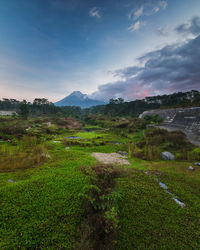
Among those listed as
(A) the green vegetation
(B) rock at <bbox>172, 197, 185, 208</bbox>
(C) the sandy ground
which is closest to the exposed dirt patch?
(A) the green vegetation

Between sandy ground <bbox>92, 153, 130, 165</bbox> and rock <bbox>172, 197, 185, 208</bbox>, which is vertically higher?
rock <bbox>172, 197, 185, 208</bbox>

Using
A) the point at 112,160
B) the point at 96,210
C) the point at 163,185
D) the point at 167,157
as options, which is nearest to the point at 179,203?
the point at 163,185

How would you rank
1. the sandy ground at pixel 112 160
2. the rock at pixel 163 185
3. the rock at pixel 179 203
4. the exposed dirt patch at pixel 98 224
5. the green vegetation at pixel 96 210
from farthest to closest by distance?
the sandy ground at pixel 112 160 < the rock at pixel 163 185 < the rock at pixel 179 203 < the green vegetation at pixel 96 210 < the exposed dirt patch at pixel 98 224

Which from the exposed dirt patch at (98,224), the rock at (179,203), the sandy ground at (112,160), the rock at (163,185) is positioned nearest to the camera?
the exposed dirt patch at (98,224)

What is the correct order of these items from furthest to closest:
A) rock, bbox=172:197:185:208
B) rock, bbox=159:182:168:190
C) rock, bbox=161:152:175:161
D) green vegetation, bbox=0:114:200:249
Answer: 1. rock, bbox=161:152:175:161
2. rock, bbox=159:182:168:190
3. rock, bbox=172:197:185:208
4. green vegetation, bbox=0:114:200:249

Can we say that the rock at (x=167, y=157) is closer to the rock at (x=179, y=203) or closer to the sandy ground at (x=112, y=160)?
the sandy ground at (x=112, y=160)

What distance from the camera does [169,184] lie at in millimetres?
5680

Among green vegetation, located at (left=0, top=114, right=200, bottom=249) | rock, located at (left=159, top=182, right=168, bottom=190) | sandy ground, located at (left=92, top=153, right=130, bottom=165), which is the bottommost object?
sandy ground, located at (left=92, top=153, right=130, bottom=165)

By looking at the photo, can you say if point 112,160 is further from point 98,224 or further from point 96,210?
point 98,224

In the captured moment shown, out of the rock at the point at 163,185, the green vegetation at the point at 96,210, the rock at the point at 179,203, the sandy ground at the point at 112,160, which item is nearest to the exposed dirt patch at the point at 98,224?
the green vegetation at the point at 96,210

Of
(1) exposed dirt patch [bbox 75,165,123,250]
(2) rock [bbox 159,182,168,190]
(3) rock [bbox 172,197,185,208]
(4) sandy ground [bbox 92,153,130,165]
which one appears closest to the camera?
(1) exposed dirt patch [bbox 75,165,123,250]

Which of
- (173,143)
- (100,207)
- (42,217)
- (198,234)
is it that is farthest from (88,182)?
(173,143)

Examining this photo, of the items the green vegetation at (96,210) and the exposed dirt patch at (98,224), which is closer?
the exposed dirt patch at (98,224)

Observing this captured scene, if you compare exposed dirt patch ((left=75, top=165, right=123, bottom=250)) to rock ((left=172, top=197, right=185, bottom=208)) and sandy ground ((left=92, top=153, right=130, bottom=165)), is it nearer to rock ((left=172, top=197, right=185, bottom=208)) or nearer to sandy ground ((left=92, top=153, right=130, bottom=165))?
rock ((left=172, top=197, right=185, bottom=208))
